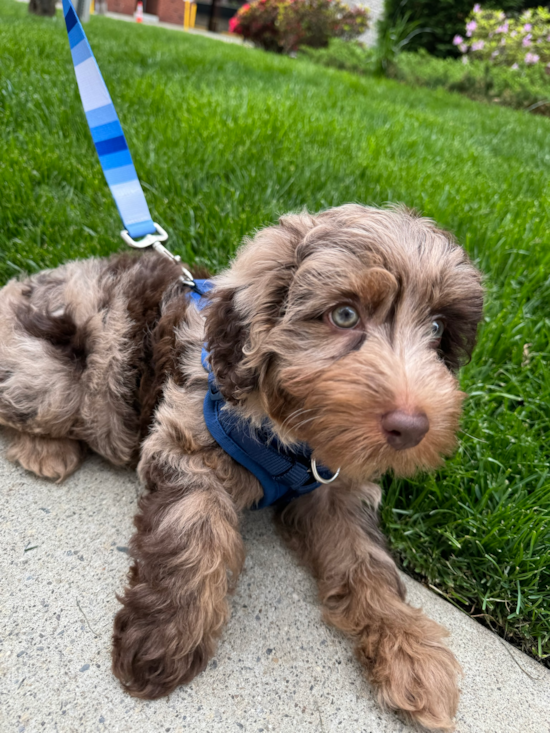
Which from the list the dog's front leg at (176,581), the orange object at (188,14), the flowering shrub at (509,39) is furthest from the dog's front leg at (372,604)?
the orange object at (188,14)

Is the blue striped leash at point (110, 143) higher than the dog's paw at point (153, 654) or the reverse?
higher

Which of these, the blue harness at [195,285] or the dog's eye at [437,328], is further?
the blue harness at [195,285]

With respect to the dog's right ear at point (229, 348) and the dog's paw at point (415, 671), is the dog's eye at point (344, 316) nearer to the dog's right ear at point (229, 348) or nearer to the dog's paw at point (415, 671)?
the dog's right ear at point (229, 348)

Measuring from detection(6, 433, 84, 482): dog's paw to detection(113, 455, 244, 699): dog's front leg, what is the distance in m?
0.76

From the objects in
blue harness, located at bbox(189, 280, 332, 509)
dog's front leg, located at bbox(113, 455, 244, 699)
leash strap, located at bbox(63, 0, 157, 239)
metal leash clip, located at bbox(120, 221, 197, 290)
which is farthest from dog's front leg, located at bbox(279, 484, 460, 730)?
leash strap, located at bbox(63, 0, 157, 239)

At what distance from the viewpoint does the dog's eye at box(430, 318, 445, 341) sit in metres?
2.01

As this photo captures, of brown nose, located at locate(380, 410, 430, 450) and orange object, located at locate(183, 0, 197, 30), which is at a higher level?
orange object, located at locate(183, 0, 197, 30)

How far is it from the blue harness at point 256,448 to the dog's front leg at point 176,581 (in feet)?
0.46

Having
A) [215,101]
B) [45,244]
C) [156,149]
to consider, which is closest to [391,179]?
[156,149]

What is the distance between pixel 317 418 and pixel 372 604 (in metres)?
0.90

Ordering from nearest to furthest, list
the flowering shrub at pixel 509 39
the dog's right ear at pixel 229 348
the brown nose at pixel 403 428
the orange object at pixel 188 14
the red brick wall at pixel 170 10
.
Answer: the brown nose at pixel 403 428 → the dog's right ear at pixel 229 348 → the flowering shrub at pixel 509 39 → the orange object at pixel 188 14 → the red brick wall at pixel 170 10

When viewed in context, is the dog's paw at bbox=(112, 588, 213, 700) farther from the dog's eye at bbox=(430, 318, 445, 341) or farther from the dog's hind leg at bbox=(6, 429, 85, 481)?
the dog's eye at bbox=(430, 318, 445, 341)

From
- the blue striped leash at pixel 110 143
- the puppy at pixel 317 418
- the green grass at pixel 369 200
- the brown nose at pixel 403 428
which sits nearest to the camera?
the brown nose at pixel 403 428

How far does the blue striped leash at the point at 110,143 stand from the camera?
9.71ft
